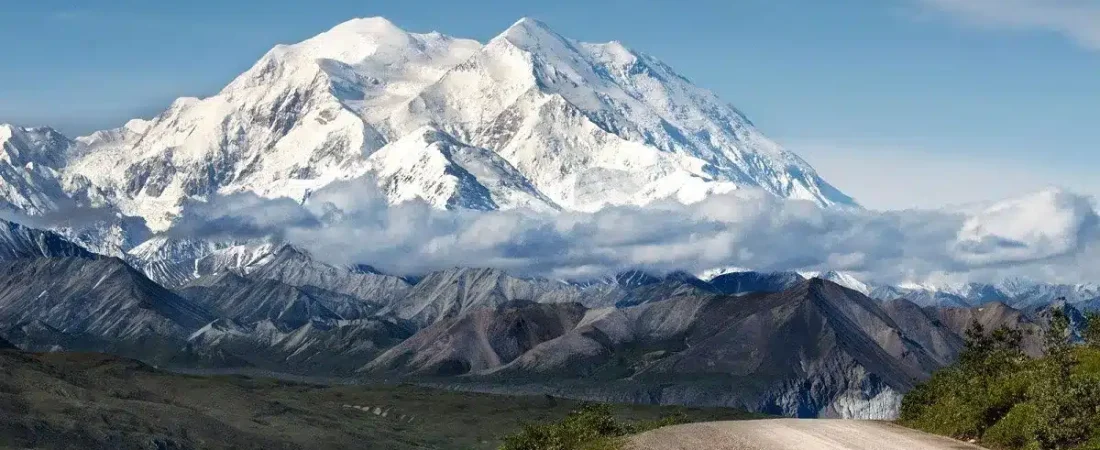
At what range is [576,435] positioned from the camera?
324 feet

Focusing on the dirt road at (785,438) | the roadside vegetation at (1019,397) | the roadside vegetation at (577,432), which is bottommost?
the roadside vegetation at (577,432)

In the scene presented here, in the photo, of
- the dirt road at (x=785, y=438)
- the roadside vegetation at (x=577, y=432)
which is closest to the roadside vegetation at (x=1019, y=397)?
the dirt road at (x=785, y=438)

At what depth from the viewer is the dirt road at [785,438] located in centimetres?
9144

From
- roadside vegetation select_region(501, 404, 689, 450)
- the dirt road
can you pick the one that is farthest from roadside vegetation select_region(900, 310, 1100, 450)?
roadside vegetation select_region(501, 404, 689, 450)

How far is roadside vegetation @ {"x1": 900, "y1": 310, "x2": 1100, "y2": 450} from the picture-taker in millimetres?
90812

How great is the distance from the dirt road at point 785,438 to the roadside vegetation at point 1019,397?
2127 mm

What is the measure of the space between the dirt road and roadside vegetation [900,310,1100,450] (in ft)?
6.98

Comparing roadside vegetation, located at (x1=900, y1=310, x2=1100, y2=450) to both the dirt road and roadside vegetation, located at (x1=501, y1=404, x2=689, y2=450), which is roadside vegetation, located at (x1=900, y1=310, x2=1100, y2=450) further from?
roadside vegetation, located at (x1=501, y1=404, x2=689, y2=450)

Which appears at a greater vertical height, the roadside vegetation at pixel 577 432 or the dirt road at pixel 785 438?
the dirt road at pixel 785 438

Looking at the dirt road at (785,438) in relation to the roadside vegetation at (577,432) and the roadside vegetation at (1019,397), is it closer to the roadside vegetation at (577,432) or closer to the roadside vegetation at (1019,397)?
the roadside vegetation at (1019,397)

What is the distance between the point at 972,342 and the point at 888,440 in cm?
4684

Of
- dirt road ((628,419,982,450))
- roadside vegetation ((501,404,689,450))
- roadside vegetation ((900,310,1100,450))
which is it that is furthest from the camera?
roadside vegetation ((501,404,689,450))

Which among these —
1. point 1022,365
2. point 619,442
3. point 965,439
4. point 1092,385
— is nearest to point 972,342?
point 1022,365

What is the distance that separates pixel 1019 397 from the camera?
10681 centimetres
